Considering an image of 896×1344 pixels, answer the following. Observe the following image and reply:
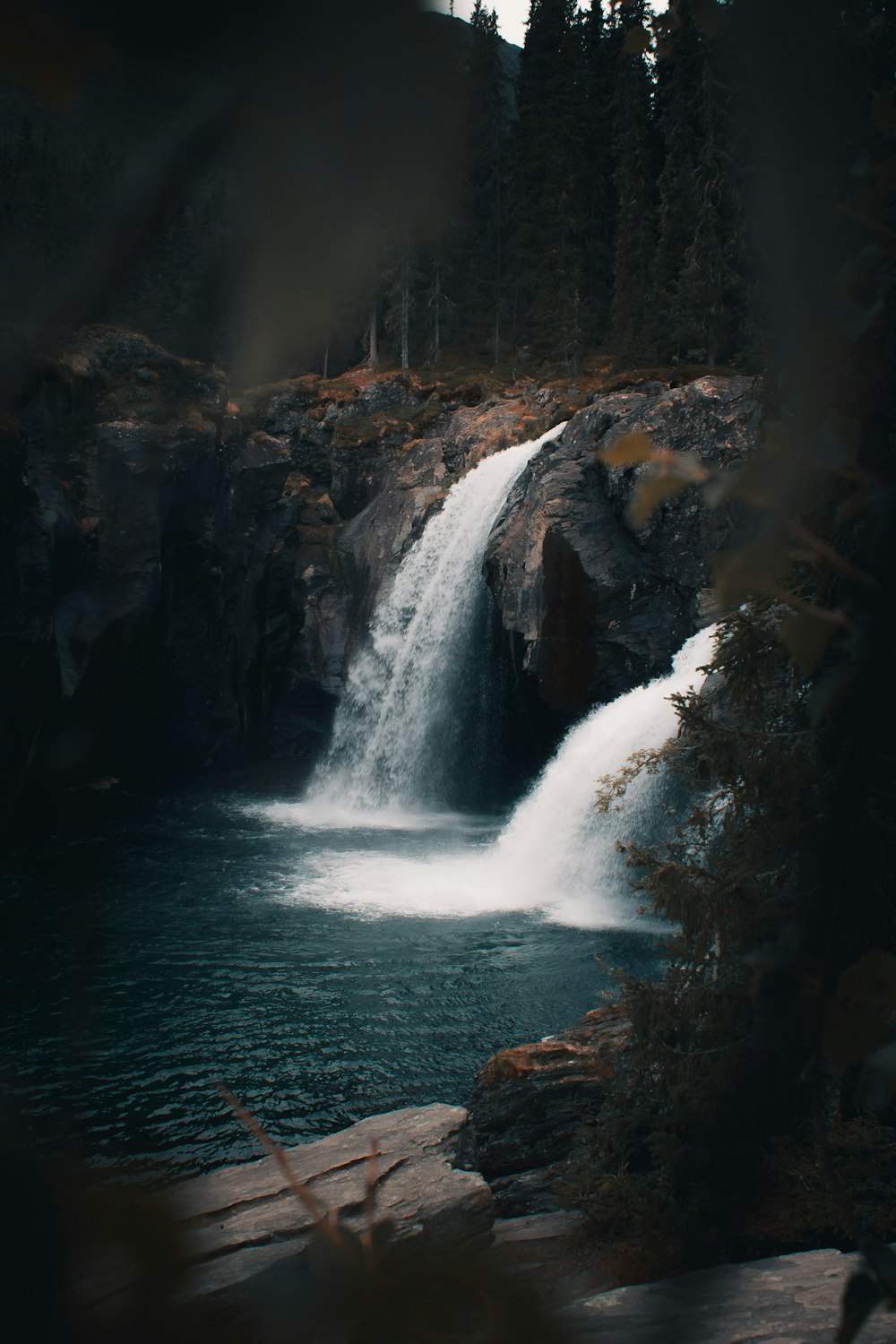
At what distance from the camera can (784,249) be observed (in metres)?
1.57

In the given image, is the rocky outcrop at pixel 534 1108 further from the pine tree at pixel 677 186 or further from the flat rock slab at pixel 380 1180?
the pine tree at pixel 677 186

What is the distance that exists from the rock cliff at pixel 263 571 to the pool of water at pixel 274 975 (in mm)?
3984

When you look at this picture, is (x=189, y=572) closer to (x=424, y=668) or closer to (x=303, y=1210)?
(x=424, y=668)

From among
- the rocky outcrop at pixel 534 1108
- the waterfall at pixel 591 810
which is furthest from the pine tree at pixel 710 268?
the rocky outcrop at pixel 534 1108

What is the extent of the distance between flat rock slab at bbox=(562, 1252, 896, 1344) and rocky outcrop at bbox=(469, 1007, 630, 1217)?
200 cm

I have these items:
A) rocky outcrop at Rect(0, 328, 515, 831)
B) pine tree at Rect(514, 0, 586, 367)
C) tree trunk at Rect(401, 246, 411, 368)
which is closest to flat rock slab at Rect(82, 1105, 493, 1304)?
rocky outcrop at Rect(0, 328, 515, 831)

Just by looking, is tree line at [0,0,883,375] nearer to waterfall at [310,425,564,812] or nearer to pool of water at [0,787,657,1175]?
waterfall at [310,425,564,812]

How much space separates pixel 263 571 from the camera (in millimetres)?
24297

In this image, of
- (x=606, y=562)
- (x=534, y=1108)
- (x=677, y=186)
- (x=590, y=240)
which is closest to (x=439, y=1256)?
(x=534, y=1108)

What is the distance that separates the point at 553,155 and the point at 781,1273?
42.6 meters

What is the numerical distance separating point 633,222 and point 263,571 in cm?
2256

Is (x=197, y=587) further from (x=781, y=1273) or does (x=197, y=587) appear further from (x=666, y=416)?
(x=781, y=1273)

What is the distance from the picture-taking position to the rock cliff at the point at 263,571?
16.6 metres

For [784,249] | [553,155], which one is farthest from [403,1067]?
[553,155]
